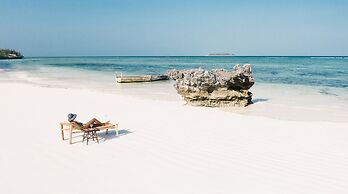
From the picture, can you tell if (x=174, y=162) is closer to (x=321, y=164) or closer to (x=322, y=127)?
(x=321, y=164)

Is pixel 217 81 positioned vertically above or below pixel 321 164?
above

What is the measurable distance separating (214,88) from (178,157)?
8636 mm

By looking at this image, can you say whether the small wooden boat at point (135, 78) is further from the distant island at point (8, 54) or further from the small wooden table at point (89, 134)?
the distant island at point (8, 54)

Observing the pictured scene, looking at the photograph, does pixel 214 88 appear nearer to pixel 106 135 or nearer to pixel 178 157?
pixel 106 135

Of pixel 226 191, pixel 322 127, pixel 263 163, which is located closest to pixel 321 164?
pixel 263 163

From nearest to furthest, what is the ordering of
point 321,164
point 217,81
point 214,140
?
point 321,164, point 214,140, point 217,81

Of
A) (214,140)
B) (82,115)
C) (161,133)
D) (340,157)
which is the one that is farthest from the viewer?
(82,115)

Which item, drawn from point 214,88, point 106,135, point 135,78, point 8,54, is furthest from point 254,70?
point 8,54

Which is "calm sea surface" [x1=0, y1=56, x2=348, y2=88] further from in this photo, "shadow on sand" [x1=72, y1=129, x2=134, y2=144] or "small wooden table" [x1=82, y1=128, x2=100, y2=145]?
"small wooden table" [x1=82, y1=128, x2=100, y2=145]

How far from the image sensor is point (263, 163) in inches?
289

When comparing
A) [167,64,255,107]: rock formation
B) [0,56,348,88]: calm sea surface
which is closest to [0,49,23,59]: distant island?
[0,56,348,88]: calm sea surface

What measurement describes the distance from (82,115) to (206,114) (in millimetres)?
4802

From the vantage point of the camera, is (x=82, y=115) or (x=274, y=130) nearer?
(x=274, y=130)

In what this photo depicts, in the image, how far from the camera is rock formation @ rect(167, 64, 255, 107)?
1570cm
